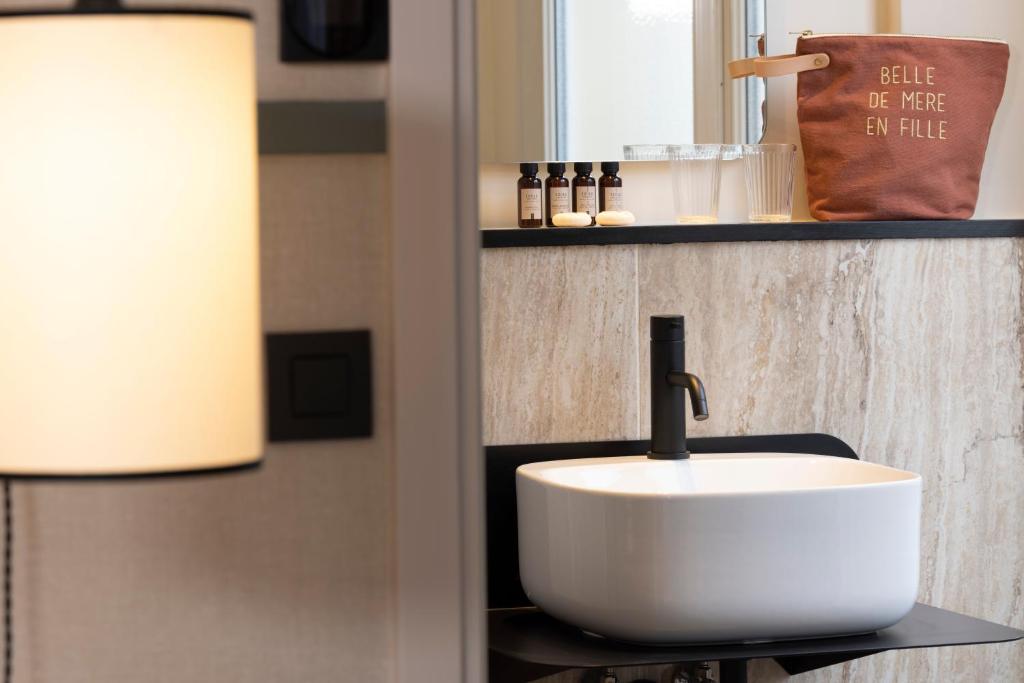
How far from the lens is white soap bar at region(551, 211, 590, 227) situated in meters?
1.37

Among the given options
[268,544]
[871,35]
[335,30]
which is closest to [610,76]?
[871,35]

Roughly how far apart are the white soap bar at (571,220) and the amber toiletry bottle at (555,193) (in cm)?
2

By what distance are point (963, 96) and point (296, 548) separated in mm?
1328

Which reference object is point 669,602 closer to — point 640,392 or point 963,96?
point 640,392

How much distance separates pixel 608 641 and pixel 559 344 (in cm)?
42

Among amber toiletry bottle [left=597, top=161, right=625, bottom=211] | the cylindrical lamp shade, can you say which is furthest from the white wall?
the cylindrical lamp shade

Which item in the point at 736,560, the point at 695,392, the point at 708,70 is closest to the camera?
the point at 736,560

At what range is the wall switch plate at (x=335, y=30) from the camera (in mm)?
521

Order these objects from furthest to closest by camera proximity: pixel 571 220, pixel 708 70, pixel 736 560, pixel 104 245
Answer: pixel 708 70 → pixel 571 220 → pixel 736 560 → pixel 104 245

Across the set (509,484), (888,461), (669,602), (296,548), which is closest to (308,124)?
(296,548)

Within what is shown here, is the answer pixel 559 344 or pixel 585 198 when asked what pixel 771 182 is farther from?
pixel 559 344

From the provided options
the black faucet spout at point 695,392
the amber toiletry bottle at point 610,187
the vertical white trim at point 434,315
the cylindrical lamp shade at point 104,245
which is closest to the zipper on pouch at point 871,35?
the amber toiletry bottle at point 610,187

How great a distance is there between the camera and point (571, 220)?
54.0 inches

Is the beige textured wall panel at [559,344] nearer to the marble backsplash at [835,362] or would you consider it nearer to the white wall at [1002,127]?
the marble backsplash at [835,362]
